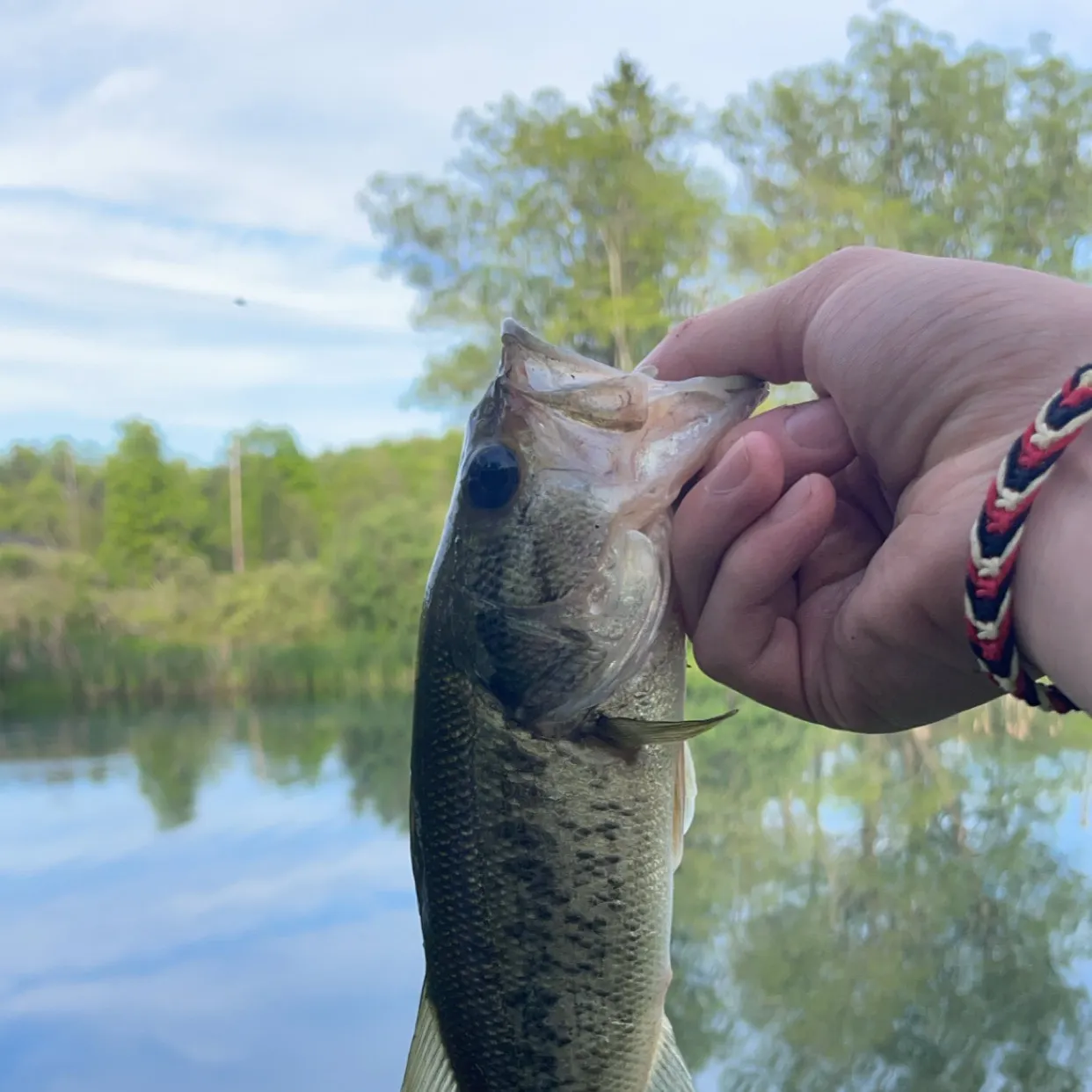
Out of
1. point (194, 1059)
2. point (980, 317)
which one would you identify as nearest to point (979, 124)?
point (980, 317)

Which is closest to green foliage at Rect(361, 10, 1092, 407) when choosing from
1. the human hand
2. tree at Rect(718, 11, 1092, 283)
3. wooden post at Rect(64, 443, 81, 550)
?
tree at Rect(718, 11, 1092, 283)

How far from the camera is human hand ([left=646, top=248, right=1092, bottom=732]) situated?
31.7 inches

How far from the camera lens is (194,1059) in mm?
2676

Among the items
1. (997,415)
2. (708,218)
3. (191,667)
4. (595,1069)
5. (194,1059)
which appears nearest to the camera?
(997,415)

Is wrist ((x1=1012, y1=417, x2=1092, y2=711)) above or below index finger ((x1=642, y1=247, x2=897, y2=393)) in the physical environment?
below

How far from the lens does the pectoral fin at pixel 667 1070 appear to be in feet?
3.18

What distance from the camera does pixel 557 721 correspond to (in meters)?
0.90

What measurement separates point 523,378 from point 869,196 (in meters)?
3.92

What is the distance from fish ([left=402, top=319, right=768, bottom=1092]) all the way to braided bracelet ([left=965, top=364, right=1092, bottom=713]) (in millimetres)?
290

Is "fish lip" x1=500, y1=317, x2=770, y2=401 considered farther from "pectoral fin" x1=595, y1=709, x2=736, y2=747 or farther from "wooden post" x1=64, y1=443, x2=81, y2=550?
"wooden post" x1=64, y1=443, x2=81, y2=550

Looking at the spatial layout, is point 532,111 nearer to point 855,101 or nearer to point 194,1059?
point 855,101

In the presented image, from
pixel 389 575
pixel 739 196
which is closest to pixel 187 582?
pixel 389 575

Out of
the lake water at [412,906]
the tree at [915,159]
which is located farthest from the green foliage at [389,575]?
the tree at [915,159]

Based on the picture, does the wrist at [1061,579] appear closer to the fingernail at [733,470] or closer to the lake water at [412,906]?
the fingernail at [733,470]
